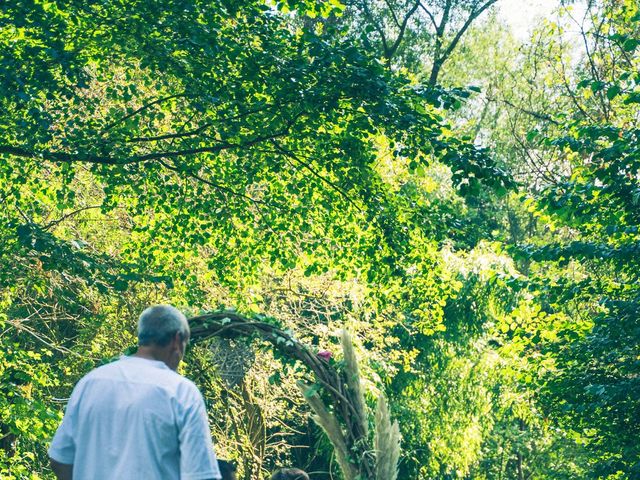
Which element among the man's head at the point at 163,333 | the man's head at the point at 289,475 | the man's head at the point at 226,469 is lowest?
the man's head at the point at 289,475

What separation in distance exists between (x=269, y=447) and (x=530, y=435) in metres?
10.4

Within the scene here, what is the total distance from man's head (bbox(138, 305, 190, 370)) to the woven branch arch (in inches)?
122

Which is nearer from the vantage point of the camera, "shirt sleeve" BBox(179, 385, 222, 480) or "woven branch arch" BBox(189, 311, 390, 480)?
"shirt sleeve" BBox(179, 385, 222, 480)

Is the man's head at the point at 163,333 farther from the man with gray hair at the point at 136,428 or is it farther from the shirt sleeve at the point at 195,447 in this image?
the shirt sleeve at the point at 195,447

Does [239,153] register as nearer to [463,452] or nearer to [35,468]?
[35,468]

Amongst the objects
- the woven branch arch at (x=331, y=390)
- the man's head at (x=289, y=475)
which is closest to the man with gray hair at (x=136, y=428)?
the man's head at (x=289, y=475)

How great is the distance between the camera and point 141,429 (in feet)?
Answer: 9.87

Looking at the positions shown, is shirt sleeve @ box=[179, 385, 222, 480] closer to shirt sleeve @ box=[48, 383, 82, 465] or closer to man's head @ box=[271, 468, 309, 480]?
shirt sleeve @ box=[48, 383, 82, 465]

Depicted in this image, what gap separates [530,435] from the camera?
22.9 meters

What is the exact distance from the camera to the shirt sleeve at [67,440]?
10.4 feet

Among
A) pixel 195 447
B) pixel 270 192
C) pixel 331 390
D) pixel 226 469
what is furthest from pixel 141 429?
pixel 270 192

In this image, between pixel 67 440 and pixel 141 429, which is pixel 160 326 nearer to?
pixel 141 429

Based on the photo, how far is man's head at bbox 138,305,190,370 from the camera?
3262mm

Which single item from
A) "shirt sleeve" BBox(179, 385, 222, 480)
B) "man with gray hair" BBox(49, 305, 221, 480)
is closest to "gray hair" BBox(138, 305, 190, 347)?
"man with gray hair" BBox(49, 305, 221, 480)
